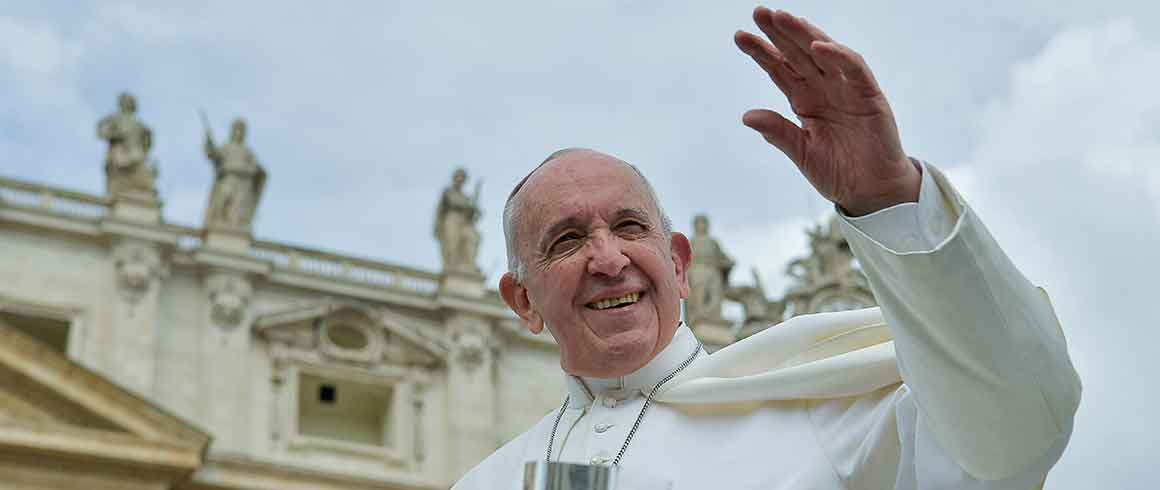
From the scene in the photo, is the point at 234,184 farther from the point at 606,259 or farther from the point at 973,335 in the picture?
the point at 973,335

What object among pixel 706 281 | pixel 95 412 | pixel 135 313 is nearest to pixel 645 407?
pixel 95 412

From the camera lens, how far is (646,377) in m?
3.12

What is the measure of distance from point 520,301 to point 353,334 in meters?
19.7

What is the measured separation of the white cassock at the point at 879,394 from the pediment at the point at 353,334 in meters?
19.0

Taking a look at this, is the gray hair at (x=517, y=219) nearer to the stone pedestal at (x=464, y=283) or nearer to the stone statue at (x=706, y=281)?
the stone pedestal at (x=464, y=283)

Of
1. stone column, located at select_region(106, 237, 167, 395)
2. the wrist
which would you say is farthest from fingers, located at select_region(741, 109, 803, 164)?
stone column, located at select_region(106, 237, 167, 395)

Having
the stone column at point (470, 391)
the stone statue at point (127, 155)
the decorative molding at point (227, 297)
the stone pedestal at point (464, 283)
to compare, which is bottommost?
the stone column at point (470, 391)

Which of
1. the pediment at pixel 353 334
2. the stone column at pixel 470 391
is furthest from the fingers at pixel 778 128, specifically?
the pediment at pixel 353 334

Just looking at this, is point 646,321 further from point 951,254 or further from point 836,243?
point 836,243

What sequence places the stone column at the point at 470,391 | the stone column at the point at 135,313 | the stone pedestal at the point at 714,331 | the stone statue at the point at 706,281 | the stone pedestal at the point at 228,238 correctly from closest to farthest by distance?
1. the stone column at the point at 135,313
2. the stone pedestal at the point at 228,238
3. the stone column at the point at 470,391
4. the stone pedestal at the point at 714,331
5. the stone statue at the point at 706,281

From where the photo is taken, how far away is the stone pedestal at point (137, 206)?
21.7 meters

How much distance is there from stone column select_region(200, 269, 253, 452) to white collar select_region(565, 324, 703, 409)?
18.5 m

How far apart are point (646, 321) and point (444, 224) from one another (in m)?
21.1

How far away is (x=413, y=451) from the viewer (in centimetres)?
2220
